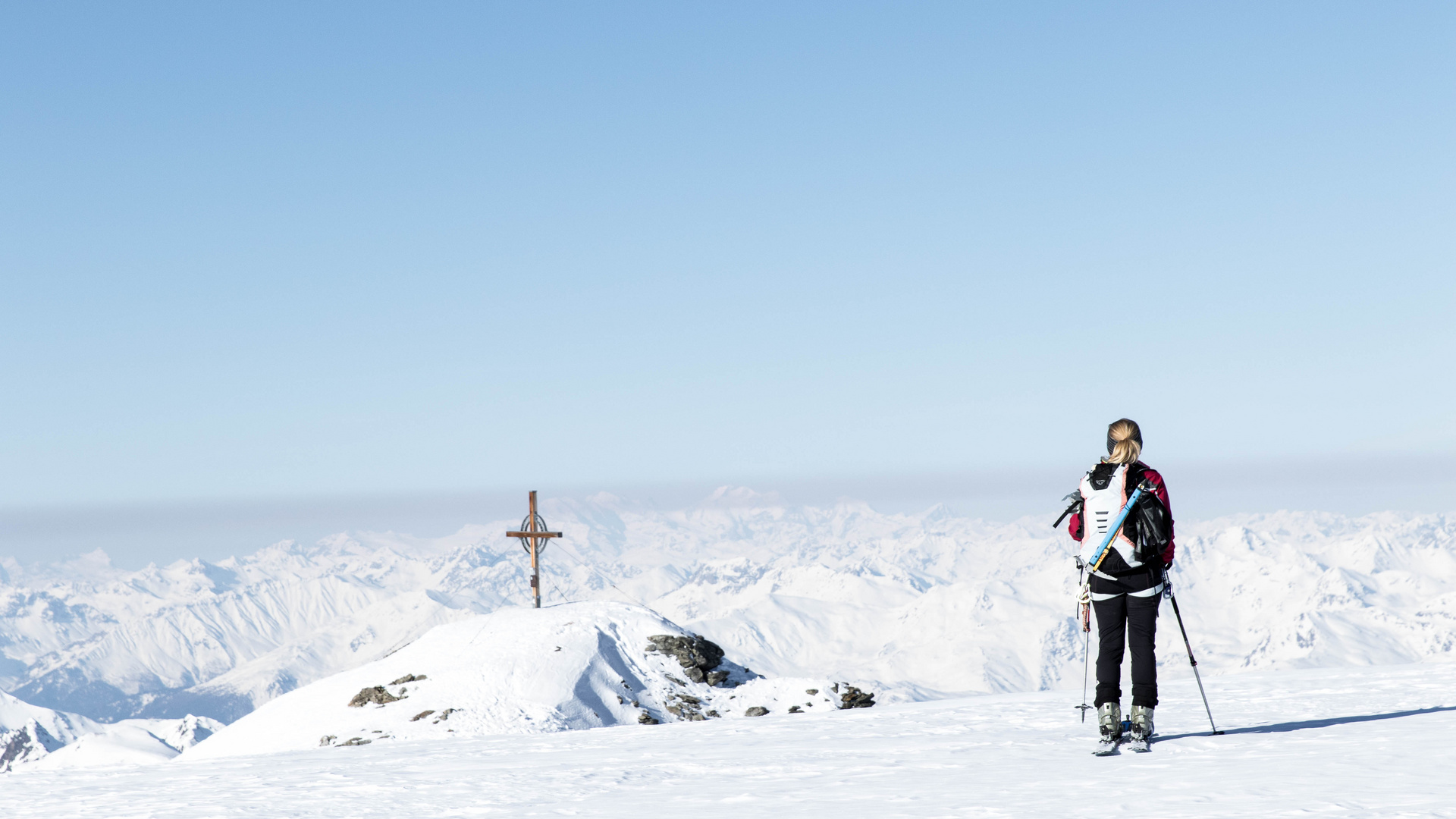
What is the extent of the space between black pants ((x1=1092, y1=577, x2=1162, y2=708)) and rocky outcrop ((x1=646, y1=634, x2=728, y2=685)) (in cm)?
3053

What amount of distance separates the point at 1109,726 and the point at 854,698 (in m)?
27.6

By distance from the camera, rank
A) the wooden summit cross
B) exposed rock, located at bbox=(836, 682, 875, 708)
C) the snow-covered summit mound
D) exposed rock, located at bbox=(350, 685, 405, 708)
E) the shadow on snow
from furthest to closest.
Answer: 1. the wooden summit cross
2. exposed rock, located at bbox=(836, 682, 875, 708)
3. exposed rock, located at bbox=(350, 685, 405, 708)
4. the snow-covered summit mound
5. the shadow on snow

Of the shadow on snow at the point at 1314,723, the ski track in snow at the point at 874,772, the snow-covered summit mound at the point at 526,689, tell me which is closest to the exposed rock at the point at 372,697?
the snow-covered summit mound at the point at 526,689

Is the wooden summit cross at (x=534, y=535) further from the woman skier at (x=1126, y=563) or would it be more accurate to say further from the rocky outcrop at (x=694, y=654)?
the woman skier at (x=1126, y=563)

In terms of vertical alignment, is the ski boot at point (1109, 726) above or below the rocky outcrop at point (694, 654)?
above

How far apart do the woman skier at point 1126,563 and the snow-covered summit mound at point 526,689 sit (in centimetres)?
2382

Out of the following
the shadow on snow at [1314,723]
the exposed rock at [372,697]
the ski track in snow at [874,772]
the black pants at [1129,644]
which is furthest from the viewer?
the exposed rock at [372,697]

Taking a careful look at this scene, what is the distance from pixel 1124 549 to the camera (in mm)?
11188

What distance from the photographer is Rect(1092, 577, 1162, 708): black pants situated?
36.4ft

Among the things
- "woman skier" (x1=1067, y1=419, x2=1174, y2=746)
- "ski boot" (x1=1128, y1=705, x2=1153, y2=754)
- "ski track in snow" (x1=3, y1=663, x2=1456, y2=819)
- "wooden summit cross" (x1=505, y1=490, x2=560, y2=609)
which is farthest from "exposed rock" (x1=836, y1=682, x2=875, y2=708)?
"woman skier" (x1=1067, y1=419, x2=1174, y2=746)

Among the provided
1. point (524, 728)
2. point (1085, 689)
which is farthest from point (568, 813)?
point (524, 728)

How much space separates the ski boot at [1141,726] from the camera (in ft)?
37.2

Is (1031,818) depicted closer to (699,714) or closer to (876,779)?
(876,779)

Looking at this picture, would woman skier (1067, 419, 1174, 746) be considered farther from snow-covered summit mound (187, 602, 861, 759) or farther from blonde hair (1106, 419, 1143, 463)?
snow-covered summit mound (187, 602, 861, 759)
